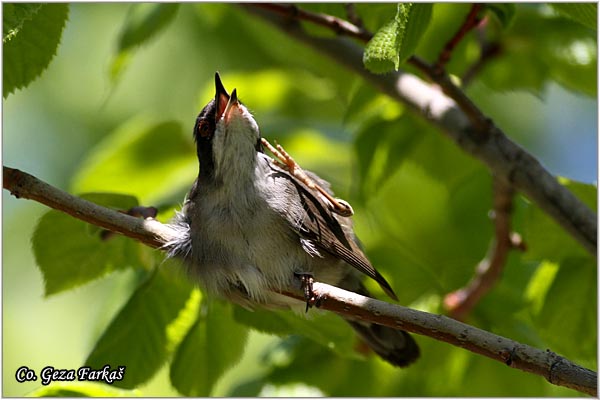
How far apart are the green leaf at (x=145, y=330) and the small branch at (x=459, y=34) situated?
141 cm

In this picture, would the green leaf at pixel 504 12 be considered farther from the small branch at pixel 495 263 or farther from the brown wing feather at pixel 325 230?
the brown wing feather at pixel 325 230

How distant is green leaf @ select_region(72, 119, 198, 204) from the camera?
425cm

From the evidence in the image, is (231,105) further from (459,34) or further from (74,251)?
(459,34)

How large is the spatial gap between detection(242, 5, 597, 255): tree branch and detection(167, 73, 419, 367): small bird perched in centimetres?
57

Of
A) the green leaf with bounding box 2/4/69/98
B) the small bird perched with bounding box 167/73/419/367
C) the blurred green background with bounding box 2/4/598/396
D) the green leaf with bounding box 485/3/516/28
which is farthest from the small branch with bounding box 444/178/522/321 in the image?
the green leaf with bounding box 2/4/69/98

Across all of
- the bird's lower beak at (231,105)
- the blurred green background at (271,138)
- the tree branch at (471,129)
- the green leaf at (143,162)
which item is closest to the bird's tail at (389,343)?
the blurred green background at (271,138)

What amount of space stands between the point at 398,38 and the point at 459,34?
1.05 metres

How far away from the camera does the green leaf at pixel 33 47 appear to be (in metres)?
2.59

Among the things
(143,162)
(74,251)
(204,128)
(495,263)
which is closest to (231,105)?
(204,128)

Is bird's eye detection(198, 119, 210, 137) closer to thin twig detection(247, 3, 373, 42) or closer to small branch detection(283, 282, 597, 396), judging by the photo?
thin twig detection(247, 3, 373, 42)

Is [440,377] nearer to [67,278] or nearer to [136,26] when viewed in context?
[67,278]

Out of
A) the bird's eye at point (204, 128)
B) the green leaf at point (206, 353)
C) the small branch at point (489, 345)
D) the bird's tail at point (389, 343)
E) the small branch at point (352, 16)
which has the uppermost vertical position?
the small branch at point (352, 16)

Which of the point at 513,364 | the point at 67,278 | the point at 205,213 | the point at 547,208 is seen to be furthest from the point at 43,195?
the point at 547,208

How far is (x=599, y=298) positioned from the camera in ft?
10.9
